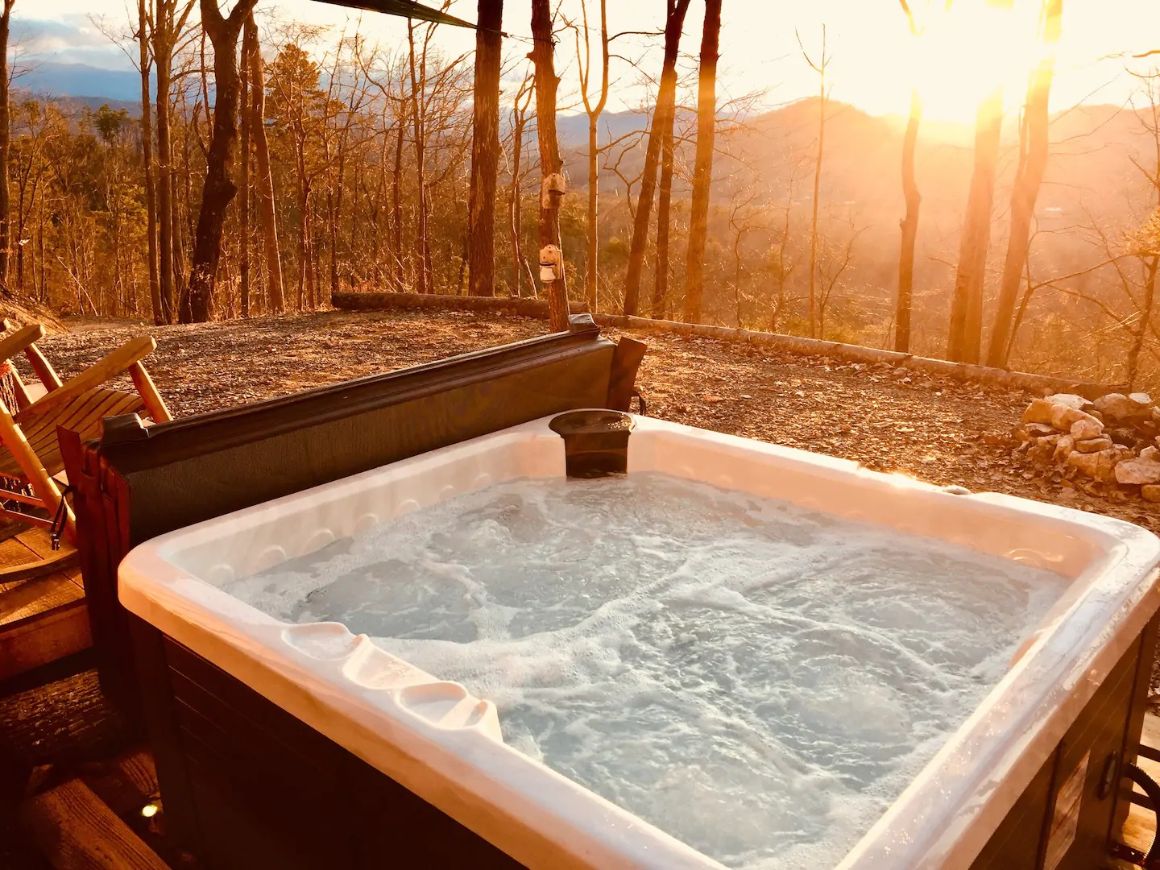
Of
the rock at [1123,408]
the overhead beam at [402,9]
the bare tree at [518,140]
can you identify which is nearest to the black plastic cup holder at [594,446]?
the overhead beam at [402,9]

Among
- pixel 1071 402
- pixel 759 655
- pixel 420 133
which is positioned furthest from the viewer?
pixel 420 133

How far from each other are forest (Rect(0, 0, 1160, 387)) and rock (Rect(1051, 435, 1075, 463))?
2.62 metres

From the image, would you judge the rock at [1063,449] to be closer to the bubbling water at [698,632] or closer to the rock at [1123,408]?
the rock at [1123,408]

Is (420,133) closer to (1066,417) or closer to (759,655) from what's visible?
(1066,417)

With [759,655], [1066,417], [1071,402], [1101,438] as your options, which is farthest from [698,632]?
[1071,402]

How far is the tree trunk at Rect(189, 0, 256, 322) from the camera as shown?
7262 mm

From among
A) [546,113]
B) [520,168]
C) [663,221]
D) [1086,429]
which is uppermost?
[520,168]

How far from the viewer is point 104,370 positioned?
2.19 m

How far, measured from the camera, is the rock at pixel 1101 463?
134 inches

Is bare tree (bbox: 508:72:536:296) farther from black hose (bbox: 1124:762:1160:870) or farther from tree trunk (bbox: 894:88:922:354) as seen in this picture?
black hose (bbox: 1124:762:1160:870)

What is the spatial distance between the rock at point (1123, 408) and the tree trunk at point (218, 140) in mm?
6736

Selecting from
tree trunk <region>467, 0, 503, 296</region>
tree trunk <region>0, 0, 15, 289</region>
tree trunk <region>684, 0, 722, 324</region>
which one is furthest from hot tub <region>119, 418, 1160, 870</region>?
tree trunk <region>0, 0, 15, 289</region>

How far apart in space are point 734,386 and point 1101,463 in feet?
6.24

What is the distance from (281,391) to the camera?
4551 millimetres
